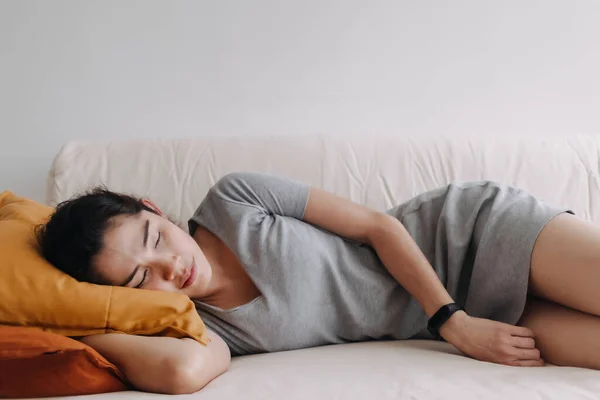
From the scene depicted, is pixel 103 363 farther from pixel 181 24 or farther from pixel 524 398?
pixel 181 24

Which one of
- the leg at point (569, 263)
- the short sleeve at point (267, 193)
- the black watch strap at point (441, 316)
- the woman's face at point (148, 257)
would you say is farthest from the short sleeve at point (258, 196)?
the leg at point (569, 263)

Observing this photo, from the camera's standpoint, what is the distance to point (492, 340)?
1.06 m

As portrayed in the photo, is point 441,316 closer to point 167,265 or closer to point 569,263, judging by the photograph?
point 569,263

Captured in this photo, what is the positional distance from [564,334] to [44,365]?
0.89 meters

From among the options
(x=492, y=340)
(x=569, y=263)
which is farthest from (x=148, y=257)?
(x=569, y=263)

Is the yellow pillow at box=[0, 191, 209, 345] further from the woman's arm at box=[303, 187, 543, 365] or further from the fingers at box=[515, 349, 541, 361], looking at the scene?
the fingers at box=[515, 349, 541, 361]

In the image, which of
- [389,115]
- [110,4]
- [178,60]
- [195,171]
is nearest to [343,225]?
[195,171]

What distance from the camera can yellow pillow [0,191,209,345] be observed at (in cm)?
98

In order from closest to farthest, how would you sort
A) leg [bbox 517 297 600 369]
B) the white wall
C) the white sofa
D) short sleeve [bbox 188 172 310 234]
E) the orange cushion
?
the orange cushion
leg [bbox 517 297 600 369]
short sleeve [bbox 188 172 310 234]
the white sofa
the white wall

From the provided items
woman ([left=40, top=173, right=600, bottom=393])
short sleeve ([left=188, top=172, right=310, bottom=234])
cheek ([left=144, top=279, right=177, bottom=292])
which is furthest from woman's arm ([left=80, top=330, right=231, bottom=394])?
short sleeve ([left=188, top=172, right=310, bottom=234])

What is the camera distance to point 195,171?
155cm

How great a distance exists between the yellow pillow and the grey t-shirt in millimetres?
160

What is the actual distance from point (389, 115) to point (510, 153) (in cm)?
42

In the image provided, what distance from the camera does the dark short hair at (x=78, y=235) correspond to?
1.05 meters
